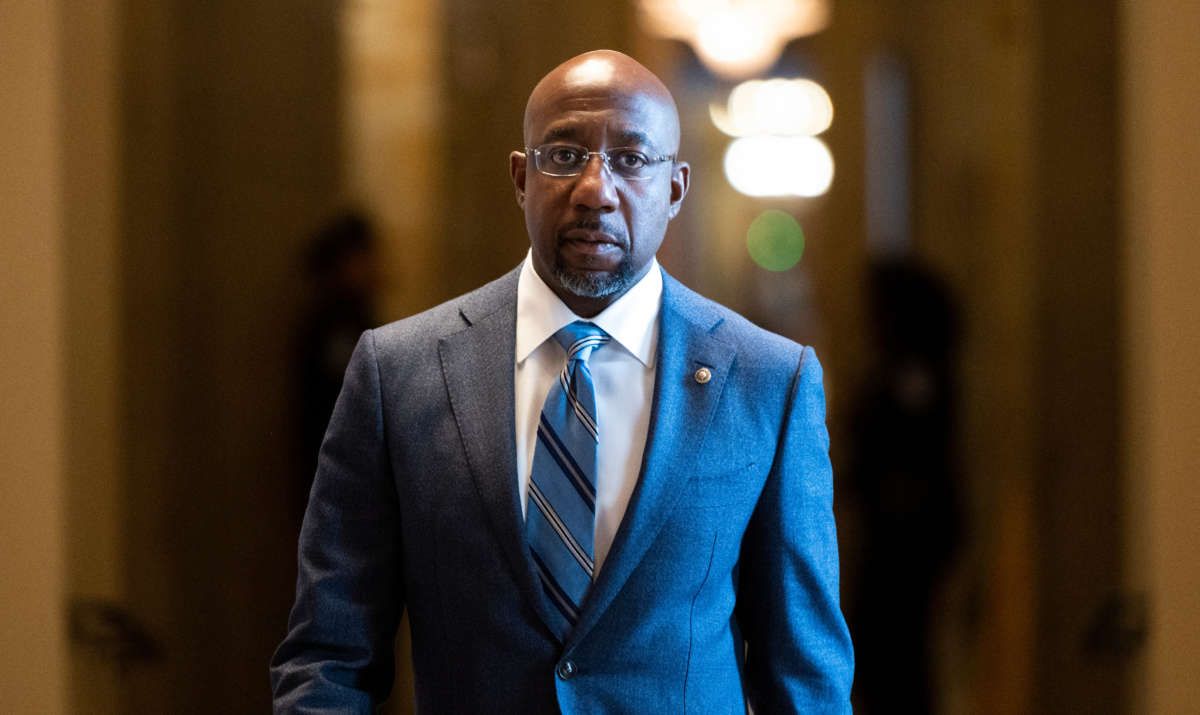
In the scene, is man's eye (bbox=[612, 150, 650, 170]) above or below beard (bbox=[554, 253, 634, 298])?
above

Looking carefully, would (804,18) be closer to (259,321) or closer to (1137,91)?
(1137,91)

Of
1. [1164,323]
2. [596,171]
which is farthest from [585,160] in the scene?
[1164,323]

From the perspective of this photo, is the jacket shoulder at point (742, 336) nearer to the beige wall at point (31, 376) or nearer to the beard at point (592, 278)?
the beard at point (592, 278)

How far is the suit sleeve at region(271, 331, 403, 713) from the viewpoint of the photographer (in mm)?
1384

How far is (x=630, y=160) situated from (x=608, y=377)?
0.94 feet

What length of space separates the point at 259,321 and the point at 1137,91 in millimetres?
2385

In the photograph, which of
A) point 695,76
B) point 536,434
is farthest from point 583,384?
point 695,76

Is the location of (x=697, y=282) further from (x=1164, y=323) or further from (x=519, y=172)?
(x=519, y=172)

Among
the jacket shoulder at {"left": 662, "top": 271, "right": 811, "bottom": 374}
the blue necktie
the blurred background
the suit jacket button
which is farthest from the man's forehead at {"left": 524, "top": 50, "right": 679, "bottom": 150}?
the blurred background

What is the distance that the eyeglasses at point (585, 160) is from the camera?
140 cm

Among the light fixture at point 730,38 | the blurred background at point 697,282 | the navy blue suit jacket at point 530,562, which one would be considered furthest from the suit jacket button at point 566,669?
the light fixture at point 730,38

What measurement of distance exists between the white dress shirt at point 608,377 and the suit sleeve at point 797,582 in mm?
195

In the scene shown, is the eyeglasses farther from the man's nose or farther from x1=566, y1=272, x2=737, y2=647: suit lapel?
x1=566, y1=272, x2=737, y2=647: suit lapel

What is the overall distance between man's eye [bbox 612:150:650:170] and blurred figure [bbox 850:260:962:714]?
159 centimetres
